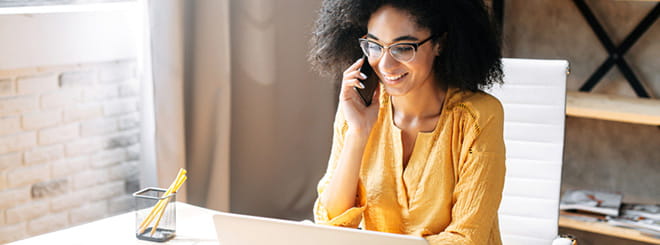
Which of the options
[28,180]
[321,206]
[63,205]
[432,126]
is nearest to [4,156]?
[28,180]

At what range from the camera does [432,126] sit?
4.63ft

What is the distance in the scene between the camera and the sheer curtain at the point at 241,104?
2.18 m

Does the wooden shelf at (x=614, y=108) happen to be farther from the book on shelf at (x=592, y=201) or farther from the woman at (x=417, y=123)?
the woman at (x=417, y=123)

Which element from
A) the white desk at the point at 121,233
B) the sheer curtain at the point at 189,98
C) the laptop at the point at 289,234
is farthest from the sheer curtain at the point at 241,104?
the laptop at the point at 289,234

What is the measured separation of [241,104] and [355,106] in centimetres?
119

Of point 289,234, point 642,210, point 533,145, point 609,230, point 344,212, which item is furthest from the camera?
point 642,210

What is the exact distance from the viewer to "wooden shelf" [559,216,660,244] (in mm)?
2137

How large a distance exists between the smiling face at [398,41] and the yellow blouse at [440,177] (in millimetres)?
117

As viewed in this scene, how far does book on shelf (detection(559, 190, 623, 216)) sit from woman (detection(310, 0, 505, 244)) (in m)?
1.06

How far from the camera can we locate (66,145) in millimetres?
2102

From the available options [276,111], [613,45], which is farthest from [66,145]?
[613,45]

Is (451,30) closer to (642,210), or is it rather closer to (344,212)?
(344,212)

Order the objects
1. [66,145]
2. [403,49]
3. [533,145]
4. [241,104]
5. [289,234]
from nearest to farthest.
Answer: [289,234] < [403,49] < [533,145] < [66,145] < [241,104]

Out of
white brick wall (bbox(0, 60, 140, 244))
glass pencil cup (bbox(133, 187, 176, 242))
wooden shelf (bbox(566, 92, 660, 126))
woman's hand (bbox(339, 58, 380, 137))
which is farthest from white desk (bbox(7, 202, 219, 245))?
wooden shelf (bbox(566, 92, 660, 126))
